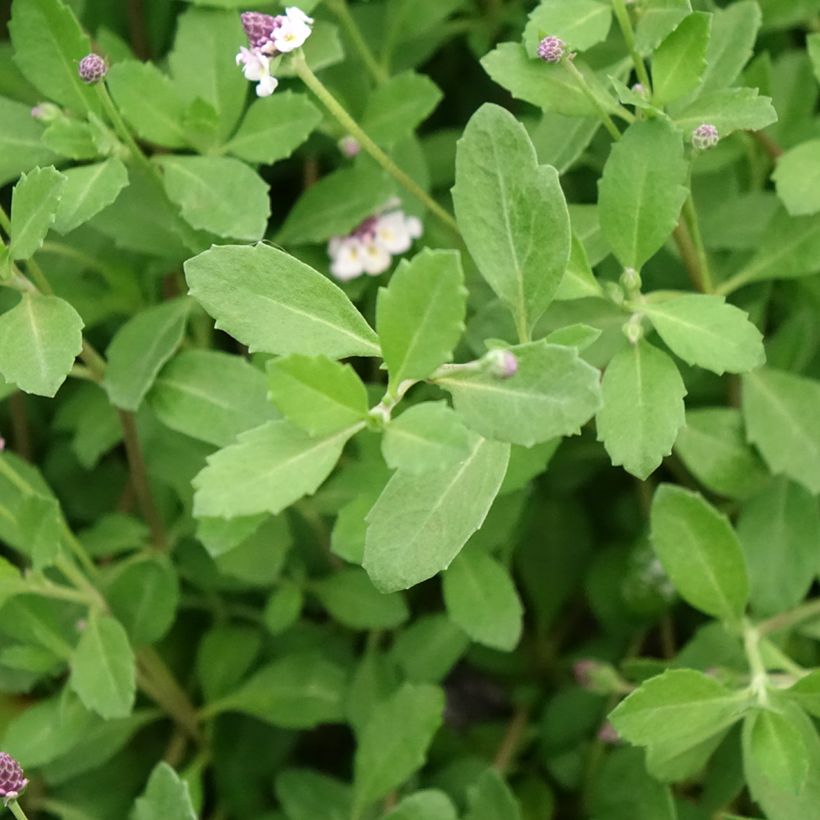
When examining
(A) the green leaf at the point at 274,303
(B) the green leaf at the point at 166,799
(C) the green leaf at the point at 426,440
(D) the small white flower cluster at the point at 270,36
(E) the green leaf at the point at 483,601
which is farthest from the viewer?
(E) the green leaf at the point at 483,601

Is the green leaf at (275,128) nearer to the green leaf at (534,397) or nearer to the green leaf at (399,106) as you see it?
the green leaf at (399,106)

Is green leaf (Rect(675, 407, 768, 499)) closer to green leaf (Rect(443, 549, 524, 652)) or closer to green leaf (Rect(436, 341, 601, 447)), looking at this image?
green leaf (Rect(443, 549, 524, 652))

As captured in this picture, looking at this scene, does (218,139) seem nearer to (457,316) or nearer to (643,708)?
(457,316)

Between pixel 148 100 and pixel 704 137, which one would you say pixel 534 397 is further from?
pixel 148 100

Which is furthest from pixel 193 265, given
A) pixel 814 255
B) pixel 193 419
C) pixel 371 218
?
pixel 814 255

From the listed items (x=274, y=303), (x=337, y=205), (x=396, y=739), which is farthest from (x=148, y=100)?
(x=396, y=739)

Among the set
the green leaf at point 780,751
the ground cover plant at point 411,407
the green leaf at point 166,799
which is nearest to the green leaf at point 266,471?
the ground cover plant at point 411,407

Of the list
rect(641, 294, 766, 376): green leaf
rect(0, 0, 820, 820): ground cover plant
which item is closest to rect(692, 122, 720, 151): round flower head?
rect(0, 0, 820, 820): ground cover plant
